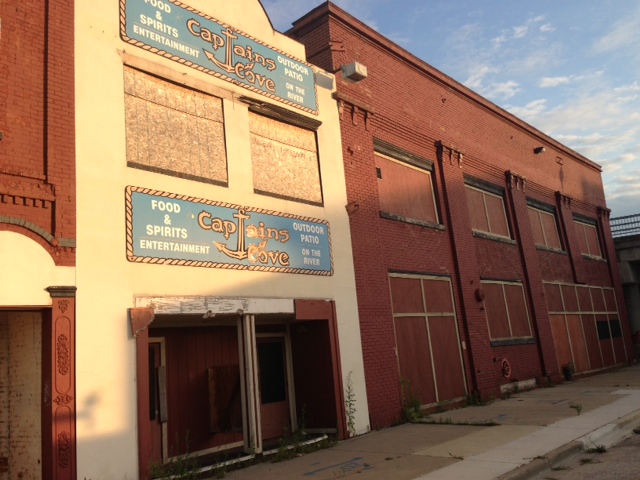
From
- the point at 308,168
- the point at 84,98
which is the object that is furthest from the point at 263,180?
the point at 84,98

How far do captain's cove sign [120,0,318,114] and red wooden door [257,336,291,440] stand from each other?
4.96 metres

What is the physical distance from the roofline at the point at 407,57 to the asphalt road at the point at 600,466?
10.4 m

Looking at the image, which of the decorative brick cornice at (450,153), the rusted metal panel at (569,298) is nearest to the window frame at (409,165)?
the decorative brick cornice at (450,153)

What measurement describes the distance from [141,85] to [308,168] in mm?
3882

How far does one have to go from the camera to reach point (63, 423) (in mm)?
6965

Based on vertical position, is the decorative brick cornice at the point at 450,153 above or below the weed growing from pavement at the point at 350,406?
above

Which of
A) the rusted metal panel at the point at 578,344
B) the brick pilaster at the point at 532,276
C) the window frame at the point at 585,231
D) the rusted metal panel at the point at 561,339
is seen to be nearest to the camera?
the brick pilaster at the point at 532,276

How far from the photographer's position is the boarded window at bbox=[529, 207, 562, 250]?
20.9m

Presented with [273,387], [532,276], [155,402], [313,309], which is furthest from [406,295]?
[532,276]

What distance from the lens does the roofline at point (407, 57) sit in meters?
13.4

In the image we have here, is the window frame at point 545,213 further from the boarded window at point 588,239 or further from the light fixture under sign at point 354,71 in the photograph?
the light fixture under sign at point 354,71

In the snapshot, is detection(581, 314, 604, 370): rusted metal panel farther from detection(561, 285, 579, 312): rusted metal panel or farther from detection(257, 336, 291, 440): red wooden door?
detection(257, 336, 291, 440): red wooden door

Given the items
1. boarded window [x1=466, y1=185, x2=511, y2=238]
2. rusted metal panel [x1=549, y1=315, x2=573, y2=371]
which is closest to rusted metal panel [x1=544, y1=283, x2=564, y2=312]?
rusted metal panel [x1=549, y1=315, x2=573, y2=371]

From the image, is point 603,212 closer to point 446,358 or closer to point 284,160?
point 446,358
